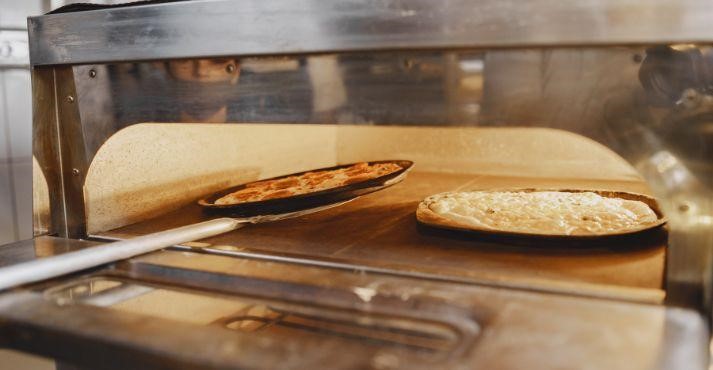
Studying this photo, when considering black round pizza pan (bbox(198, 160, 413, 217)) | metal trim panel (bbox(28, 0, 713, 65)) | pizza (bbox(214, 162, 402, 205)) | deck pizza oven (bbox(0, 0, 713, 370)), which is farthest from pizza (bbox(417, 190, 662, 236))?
metal trim panel (bbox(28, 0, 713, 65))

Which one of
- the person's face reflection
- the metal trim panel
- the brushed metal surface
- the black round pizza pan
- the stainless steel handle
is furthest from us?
the black round pizza pan

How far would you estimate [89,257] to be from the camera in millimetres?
1026

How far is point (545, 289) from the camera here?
0.96m

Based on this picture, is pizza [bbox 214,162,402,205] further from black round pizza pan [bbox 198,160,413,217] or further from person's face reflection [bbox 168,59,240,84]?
person's face reflection [bbox 168,59,240,84]

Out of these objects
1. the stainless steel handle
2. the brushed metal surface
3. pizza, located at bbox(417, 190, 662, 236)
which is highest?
the stainless steel handle

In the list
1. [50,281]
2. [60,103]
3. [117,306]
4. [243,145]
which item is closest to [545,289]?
[117,306]

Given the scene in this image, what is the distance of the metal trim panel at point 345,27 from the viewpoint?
828mm

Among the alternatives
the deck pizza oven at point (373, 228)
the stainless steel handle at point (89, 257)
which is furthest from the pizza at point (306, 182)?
the stainless steel handle at point (89, 257)

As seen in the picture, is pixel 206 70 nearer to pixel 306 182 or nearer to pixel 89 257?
pixel 89 257

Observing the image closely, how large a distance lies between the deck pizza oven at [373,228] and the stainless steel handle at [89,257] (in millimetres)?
29

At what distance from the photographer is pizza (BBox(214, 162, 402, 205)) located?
1.74m

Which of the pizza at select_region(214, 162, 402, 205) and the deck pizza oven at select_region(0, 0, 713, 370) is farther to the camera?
the pizza at select_region(214, 162, 402, 205)

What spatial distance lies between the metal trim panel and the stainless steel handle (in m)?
0.33

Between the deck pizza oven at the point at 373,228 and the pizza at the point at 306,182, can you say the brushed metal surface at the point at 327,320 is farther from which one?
the pizza at the point at 306,182
